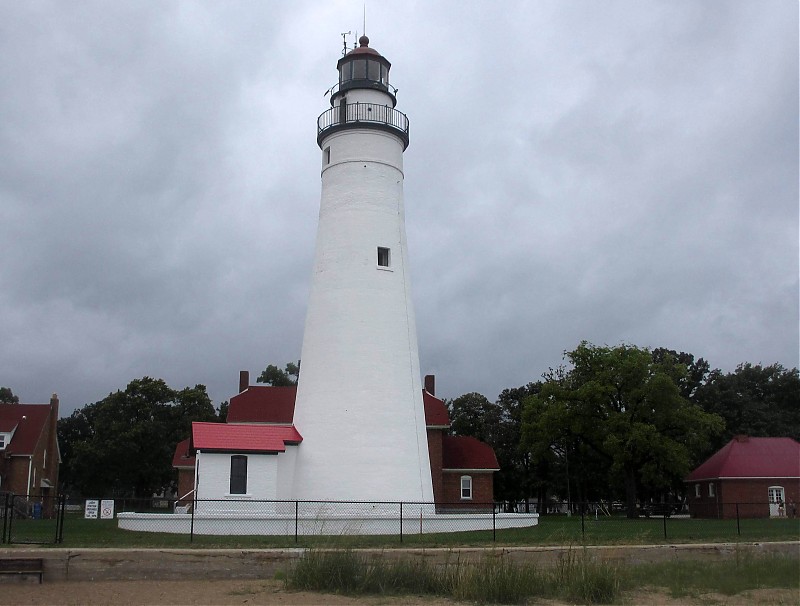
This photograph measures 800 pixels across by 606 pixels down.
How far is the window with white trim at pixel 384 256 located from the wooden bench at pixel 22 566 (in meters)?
15.4

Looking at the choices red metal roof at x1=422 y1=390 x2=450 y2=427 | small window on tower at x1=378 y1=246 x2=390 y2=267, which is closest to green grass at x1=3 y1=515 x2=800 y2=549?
small window on tower at x1=378 y1=246 x2=390 y2=267

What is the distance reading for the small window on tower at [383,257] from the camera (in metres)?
29.2

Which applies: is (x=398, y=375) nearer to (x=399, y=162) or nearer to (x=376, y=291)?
(x=376, y=291)

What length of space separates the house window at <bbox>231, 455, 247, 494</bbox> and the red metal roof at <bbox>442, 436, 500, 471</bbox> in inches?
753

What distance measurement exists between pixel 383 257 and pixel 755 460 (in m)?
28.8

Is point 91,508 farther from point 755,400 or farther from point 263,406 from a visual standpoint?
point 755,400

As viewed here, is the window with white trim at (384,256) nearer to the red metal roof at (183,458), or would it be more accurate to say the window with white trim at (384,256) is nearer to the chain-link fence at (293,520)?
the chain-link fence at (293,520)

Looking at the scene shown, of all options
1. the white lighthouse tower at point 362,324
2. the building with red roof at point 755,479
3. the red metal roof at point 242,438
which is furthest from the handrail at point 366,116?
the building with red roof at point 755,479

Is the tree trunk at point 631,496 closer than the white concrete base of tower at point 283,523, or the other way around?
the white concrete base of tower at point 283,523

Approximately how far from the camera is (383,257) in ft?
96.2

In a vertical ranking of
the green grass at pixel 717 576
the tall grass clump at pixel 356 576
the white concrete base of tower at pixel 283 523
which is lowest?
the green grass at pixel 717 576

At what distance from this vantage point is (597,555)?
20203 millimetres

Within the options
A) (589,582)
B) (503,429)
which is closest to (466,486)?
(503,429)

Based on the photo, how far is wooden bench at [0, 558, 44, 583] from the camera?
1734 centimetres
